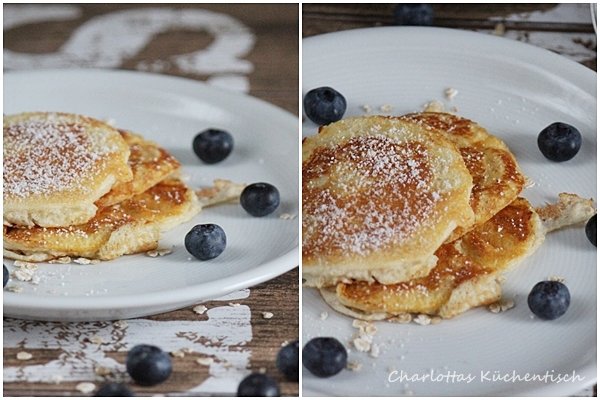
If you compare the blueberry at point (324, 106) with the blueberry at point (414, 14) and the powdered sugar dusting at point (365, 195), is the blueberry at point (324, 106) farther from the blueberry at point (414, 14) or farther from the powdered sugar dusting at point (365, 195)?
the blueberry at point (414, 14)

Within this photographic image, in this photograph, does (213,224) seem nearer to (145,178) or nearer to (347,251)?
(145,178)

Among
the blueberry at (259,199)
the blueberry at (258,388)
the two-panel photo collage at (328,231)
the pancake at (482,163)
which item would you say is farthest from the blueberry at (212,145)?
the blueberry at (258,388)

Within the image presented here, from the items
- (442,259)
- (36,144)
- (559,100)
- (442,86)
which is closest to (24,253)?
(36,144)

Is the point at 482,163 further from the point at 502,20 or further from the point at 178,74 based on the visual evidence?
the point at 178,74

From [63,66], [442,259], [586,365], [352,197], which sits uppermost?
[63,66]

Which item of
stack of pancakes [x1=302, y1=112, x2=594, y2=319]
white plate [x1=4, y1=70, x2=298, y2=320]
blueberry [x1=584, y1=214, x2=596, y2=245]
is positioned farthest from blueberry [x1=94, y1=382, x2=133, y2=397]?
blueberry [x1=584, y1=214, x2=596, y2=245]
